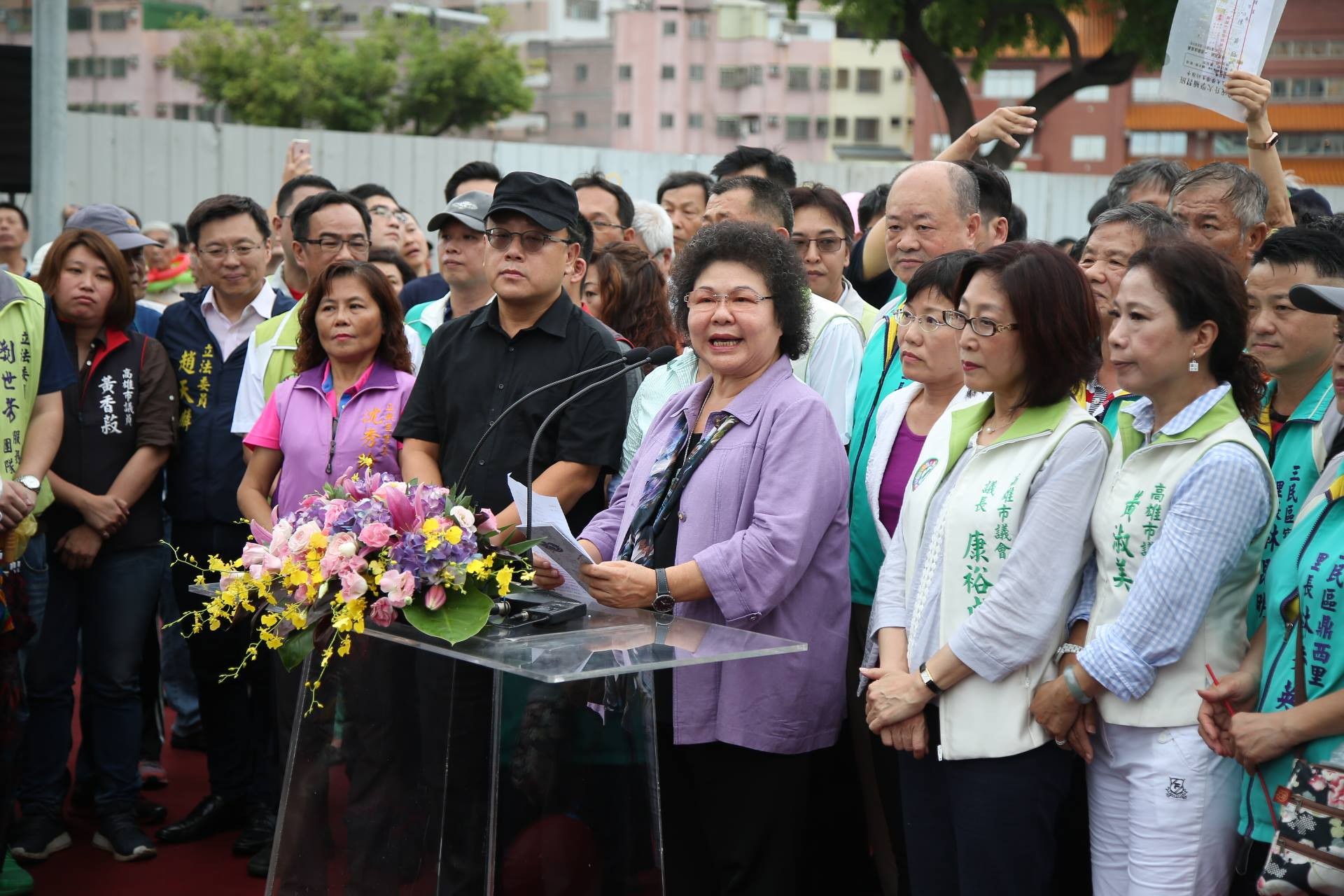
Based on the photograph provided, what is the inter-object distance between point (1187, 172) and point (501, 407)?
2091 millimetres

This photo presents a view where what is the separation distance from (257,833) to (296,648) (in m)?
1.93

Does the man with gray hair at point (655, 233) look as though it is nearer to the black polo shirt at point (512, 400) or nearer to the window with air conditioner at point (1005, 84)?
the black polo shirt at point (512, 400)

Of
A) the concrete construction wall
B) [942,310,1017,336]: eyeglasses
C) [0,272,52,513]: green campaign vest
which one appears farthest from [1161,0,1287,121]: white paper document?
the concrete construction wall

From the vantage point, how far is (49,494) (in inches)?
167

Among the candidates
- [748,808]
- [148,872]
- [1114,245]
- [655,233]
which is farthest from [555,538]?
[655,233]

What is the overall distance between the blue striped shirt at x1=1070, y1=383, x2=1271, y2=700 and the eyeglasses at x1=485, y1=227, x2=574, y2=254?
6.01ft

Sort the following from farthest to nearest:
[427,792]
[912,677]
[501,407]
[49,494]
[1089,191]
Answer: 1. [1089,191]
2. [49,494]
3. [501,407]
4. [427,792]
5. [912,677]

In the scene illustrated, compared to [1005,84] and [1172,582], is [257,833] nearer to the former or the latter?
[1172,582]

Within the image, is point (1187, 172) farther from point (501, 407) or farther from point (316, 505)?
point (316, 505)

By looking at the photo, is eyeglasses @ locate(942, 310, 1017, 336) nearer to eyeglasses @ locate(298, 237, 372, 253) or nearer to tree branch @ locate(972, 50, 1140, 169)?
eyeglasses @ locate(298, 237, 372, 253)

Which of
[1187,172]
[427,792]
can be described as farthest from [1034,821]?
[1187,172]

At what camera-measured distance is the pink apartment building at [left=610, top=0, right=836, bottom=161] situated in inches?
2109

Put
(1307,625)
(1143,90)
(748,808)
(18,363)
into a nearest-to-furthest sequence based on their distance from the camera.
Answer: (1307,625)
(748,808)
(18,363)
(1143,90)

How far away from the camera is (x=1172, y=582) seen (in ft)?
8.05
